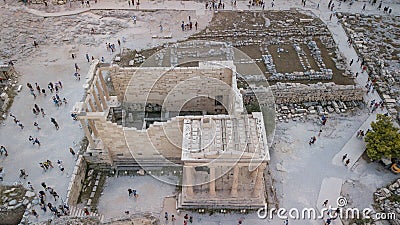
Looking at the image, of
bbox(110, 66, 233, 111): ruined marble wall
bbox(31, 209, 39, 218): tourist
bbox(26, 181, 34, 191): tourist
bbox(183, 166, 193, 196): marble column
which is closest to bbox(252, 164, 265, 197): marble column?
bbox(183, 166, 193, 196): marble column

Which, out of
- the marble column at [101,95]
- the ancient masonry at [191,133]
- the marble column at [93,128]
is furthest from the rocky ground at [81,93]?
the marble column at [101,95]

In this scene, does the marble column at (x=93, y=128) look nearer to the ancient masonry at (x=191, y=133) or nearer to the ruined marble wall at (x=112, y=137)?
the ancient masonry at (x=191, y=133)

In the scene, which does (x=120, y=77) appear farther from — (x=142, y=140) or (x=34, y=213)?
(x=34, y=213)

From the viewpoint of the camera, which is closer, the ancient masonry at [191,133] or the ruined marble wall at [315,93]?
the ancient masonry at [191,133]

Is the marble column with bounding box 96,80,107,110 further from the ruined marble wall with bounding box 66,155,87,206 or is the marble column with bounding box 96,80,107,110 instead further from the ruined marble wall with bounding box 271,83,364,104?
the ruined marble wall with bounding box 271,83,364,104

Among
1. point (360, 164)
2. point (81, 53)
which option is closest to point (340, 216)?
point (360, 164)

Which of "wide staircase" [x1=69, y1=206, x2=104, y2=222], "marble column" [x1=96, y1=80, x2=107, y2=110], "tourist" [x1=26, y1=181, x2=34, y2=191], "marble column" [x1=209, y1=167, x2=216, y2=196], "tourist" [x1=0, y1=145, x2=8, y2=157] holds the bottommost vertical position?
"wide staircase" [x1=69, y1=206, x2=104, y2=222]

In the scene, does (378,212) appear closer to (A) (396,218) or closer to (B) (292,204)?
(A) (396,218)
